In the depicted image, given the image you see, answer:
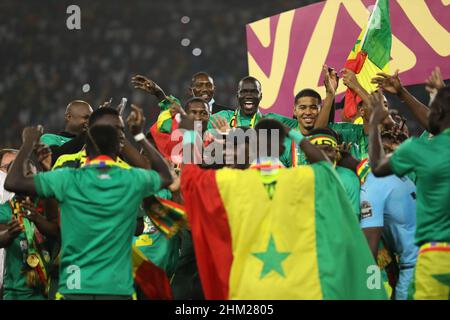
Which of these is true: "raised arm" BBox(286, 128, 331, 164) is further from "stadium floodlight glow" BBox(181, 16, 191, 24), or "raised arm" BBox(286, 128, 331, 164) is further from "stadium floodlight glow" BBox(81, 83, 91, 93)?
"stadium floodlight glow" BBox(181, 16, 191, 24)

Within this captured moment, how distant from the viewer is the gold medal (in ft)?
16.9

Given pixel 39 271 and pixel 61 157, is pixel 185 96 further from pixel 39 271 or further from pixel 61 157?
pixel 39 271

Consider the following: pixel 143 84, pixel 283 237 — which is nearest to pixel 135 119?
pixel 283 237

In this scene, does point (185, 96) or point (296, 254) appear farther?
point (185, 96)

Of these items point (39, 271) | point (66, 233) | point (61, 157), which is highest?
point (61, 157)

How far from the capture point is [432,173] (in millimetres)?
4301

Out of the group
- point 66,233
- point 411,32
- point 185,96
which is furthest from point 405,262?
point 185,96

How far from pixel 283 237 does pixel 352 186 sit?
4.24 ft

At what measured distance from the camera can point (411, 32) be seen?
327 inches

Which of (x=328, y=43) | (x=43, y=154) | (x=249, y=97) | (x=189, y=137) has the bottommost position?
(x=43, y=154)

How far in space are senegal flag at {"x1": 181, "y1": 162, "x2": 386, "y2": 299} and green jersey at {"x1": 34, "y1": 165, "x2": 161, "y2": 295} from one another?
1.28 ft

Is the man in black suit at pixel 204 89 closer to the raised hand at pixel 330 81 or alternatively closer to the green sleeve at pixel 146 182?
the raised hand at pixel 330 81

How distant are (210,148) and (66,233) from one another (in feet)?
5.15

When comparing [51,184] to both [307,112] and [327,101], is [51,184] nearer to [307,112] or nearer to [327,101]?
[307,112]
